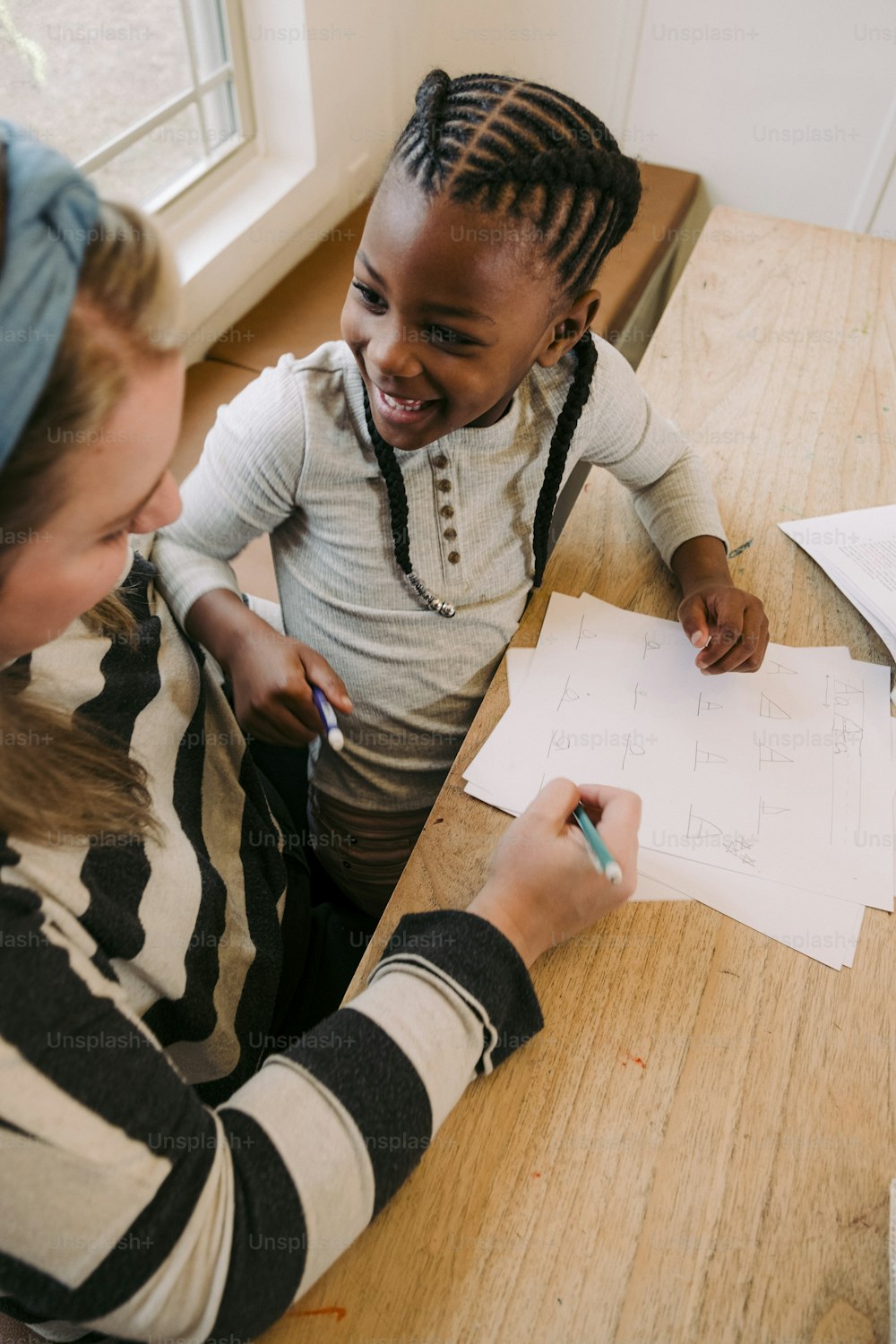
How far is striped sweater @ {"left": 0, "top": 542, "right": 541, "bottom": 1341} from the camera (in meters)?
0.46

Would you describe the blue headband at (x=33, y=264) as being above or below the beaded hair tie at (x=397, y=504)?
above

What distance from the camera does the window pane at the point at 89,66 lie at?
4.29 ft

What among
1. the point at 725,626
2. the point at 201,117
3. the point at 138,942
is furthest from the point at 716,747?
the point at 201,117

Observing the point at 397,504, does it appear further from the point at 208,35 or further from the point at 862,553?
the point at 208,35

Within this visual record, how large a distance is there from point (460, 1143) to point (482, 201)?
27.1 inches

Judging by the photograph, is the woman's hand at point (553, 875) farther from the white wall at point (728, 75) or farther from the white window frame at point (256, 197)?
the white wall at point (728, 75)

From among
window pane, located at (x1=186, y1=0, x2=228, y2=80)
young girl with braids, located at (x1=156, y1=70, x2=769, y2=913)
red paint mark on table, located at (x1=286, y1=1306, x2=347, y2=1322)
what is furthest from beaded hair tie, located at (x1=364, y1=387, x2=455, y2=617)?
window pane, located at (x1=186, y1=0, x2=228, y2=80)

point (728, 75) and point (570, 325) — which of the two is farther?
point (728, 75)

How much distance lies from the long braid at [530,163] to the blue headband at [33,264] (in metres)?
0.39

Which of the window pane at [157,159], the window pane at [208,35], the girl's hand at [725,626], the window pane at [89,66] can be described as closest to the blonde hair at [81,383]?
the girl's hand at [725,626]

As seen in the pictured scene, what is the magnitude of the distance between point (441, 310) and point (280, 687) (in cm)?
35

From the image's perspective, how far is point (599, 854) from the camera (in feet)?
2.12

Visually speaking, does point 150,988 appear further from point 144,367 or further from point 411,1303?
point 144,367

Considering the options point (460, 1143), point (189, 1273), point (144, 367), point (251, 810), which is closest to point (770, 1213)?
point (460, 1143)
